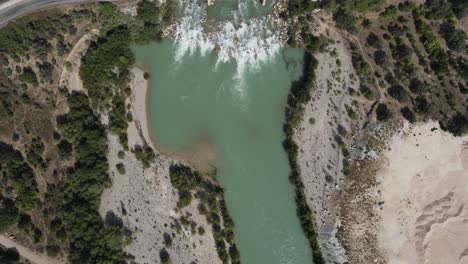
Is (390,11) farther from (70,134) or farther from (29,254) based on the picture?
(29,254)

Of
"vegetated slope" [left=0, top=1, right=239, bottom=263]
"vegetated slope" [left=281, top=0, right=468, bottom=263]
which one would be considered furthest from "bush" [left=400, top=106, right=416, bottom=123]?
"vegetated slope" [left=0, top=1, right=239, bottom=263]

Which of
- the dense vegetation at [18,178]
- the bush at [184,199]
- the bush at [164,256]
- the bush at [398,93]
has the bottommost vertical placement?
the bush at [164,256]

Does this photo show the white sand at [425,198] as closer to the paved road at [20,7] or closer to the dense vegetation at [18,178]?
the dense vegetation at [18,178]

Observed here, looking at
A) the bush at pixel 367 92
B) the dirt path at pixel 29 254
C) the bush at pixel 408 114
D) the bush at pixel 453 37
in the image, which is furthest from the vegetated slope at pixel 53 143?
the bush at pixel 453 37

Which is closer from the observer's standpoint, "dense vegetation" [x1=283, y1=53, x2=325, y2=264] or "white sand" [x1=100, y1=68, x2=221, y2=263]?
"white sand" [x1=100, y1=68, x2=221, y2=263]

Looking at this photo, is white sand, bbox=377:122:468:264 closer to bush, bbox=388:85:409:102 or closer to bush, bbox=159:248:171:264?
bush, bbox=388:85:409:102

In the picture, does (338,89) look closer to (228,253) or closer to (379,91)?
(379,91)
